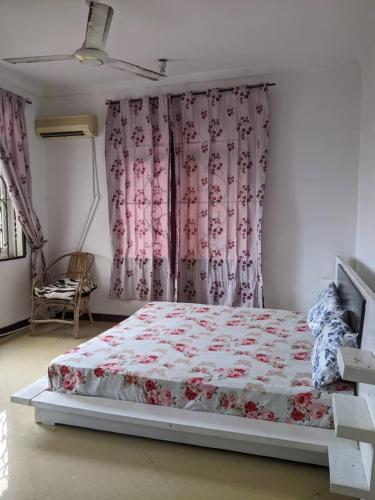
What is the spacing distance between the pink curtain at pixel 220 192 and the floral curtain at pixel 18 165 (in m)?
1.62

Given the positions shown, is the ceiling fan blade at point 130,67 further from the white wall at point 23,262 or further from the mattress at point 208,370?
the mattress at point 208,370

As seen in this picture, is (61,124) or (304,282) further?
(61,124)

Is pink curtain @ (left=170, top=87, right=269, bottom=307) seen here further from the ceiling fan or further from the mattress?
the ceiling fan

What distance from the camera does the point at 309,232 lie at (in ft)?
12.8

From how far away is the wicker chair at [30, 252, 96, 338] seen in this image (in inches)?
158

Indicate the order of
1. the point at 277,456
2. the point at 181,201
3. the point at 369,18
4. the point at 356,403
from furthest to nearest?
the point at 181,201 → the point at 369,18 → the point at 277,456 → the point at 356,403

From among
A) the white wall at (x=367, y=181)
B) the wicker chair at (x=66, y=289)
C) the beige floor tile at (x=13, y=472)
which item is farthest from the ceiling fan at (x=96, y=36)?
the beige floor tile at (x=13, y=472)

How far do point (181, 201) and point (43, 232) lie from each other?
5.80 feet

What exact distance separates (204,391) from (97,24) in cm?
233

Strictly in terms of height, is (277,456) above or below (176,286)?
below

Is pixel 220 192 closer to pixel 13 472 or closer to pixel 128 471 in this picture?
pixel 128 471

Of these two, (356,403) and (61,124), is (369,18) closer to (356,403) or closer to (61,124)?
(356,403)

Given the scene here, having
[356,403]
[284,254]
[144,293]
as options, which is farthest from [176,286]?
[356,403]

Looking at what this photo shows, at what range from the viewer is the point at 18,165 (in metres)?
4.11
